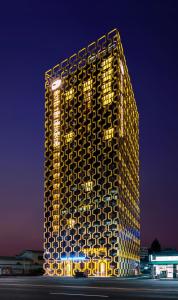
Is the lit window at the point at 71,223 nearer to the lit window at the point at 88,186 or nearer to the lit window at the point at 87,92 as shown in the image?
the lit window at the point at 88,186

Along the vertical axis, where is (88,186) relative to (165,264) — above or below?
above

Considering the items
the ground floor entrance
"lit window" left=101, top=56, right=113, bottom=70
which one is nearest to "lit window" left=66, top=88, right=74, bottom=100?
"lit window" left=101, top=56, right=113, bottom=70

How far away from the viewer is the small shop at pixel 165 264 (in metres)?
67.6

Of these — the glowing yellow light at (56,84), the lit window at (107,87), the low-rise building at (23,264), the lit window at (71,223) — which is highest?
the glowing yellow light at (56,84)

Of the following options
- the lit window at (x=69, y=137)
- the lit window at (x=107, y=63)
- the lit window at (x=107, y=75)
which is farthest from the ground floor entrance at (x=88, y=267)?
the lit window at (x=107, y=63)

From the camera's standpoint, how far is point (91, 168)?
3952 inches

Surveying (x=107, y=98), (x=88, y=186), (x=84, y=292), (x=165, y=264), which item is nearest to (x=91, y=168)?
(x=88, y=186)

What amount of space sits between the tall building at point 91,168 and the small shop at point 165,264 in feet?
71.5

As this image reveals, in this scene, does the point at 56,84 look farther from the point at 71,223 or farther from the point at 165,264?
the point at 165,264

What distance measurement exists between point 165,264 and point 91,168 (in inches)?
1443

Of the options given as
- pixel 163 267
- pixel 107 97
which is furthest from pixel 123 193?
pixel 163 267

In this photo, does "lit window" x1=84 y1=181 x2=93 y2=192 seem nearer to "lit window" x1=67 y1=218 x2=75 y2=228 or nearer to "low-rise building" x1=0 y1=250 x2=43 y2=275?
"lit window" x1=67 y1=218 x2=75 y2=228

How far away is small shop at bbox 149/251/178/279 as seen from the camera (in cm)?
6756

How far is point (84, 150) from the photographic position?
103438mm
